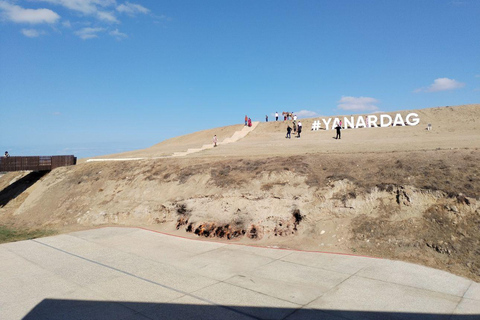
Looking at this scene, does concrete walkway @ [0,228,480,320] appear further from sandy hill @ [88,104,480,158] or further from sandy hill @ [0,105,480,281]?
sandy hill @ [88,104,480,158]

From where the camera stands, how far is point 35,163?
26.8 m

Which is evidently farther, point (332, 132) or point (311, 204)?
point (332, 132)

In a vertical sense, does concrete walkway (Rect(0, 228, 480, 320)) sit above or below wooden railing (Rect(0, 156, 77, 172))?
below

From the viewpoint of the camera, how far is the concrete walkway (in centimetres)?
739

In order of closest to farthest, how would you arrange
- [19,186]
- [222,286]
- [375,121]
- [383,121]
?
[222,286]
[19,186]
[375,121]
[383,121]

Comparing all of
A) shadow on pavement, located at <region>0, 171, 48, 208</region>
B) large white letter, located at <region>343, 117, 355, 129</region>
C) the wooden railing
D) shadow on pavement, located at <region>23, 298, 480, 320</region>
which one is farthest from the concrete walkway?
large white letter, located at <region>343, 117, 355, 129</region>

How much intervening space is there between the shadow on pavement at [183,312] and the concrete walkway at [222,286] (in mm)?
22

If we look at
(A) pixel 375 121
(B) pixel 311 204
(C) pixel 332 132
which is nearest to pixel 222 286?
(B) pixel 311 204

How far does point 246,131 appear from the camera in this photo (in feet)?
143

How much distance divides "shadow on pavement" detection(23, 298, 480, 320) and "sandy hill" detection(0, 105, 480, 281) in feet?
13.2

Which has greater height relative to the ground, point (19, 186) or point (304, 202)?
point (304, 202)

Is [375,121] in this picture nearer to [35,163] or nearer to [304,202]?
[304,202]

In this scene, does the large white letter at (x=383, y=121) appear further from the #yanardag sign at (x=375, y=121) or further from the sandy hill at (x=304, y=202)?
the sandy hill at (x=304, y=202)

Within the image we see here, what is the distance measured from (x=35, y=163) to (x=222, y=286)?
24239 mm
